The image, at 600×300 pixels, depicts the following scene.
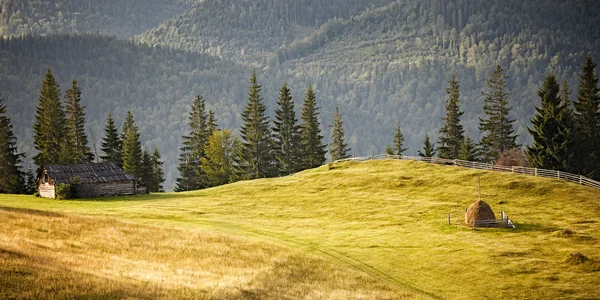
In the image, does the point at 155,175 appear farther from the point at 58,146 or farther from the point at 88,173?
the point at 88,173

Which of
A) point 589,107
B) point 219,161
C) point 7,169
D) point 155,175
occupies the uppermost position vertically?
point 589,107

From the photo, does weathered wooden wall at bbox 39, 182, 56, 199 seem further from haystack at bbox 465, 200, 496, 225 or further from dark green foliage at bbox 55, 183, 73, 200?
haystack at bbox 465, 200, 496, 225

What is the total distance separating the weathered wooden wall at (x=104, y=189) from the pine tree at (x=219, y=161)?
1086 inches

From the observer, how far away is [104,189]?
8919cm

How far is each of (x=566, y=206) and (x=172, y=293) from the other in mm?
50168

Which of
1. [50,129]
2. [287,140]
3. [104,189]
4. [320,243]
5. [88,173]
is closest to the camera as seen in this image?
[320,243]

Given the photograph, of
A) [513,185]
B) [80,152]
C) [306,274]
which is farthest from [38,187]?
[513,185]

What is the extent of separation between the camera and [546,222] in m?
67.6

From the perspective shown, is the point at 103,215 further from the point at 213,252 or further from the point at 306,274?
the point at 306,274

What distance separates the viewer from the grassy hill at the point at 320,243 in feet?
142

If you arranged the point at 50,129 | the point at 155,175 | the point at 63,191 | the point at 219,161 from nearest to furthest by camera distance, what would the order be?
1. the point at 63,191
2. the point at 50,129
3. the point at 219,161
4. the point at 155,175

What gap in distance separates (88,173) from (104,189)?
3160 millimetres

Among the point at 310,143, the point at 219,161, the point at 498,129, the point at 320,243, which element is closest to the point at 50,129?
the point at 219,161

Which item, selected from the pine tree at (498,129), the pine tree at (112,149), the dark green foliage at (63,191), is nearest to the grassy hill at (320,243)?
the dark green foliage at (63,191)
